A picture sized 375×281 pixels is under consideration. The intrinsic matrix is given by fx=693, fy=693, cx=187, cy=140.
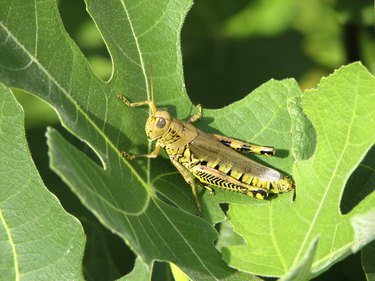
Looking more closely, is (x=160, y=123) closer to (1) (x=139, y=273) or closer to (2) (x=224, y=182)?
(2) (x=224, y=182)

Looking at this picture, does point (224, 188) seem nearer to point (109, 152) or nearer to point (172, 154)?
point (172, 154)

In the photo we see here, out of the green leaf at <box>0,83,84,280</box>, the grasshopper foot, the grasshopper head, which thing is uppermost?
the grasshopper head

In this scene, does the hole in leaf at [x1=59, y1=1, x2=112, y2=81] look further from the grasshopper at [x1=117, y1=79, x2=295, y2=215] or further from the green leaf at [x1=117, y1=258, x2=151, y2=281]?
the green leaf at [x1=117, y1=258, x2=151, y2=281]

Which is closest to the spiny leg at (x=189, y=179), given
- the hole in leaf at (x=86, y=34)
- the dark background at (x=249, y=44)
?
the dark background at (x=249, y=44)

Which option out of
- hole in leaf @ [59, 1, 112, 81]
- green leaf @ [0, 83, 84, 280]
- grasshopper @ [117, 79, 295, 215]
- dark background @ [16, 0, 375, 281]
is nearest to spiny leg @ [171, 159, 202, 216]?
grasshopper @ [117, 79, 295, 215]

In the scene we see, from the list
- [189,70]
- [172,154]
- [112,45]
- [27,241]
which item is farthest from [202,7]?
[27,241]

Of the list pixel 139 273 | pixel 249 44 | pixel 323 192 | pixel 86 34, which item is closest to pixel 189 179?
pixel 139 273
